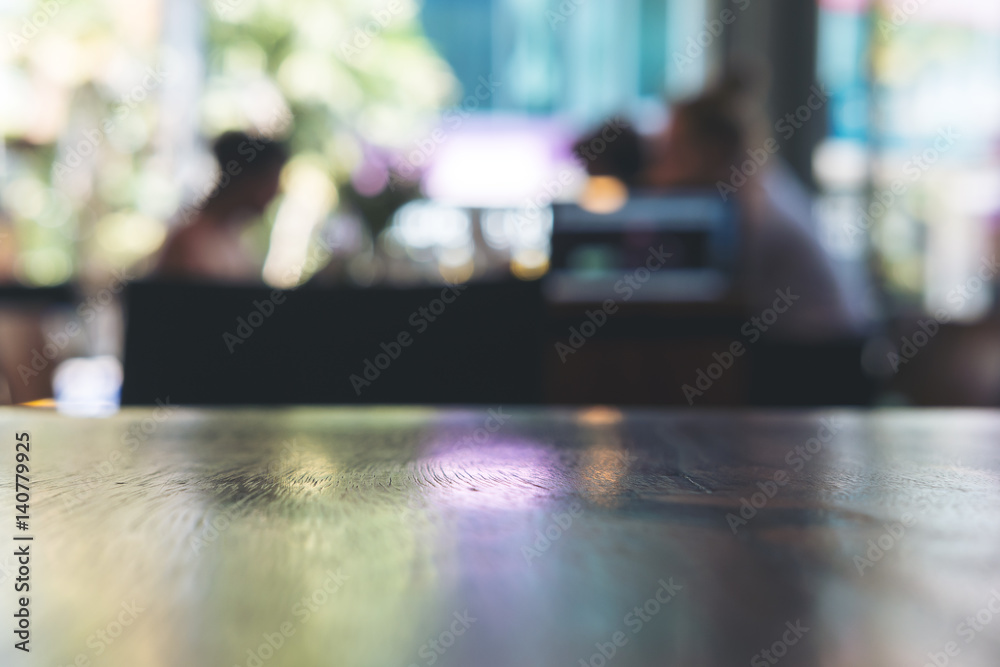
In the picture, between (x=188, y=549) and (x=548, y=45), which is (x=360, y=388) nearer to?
(x=188, y=549)

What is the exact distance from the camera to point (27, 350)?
2482mm

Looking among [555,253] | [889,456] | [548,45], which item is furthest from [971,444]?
[548,45]
